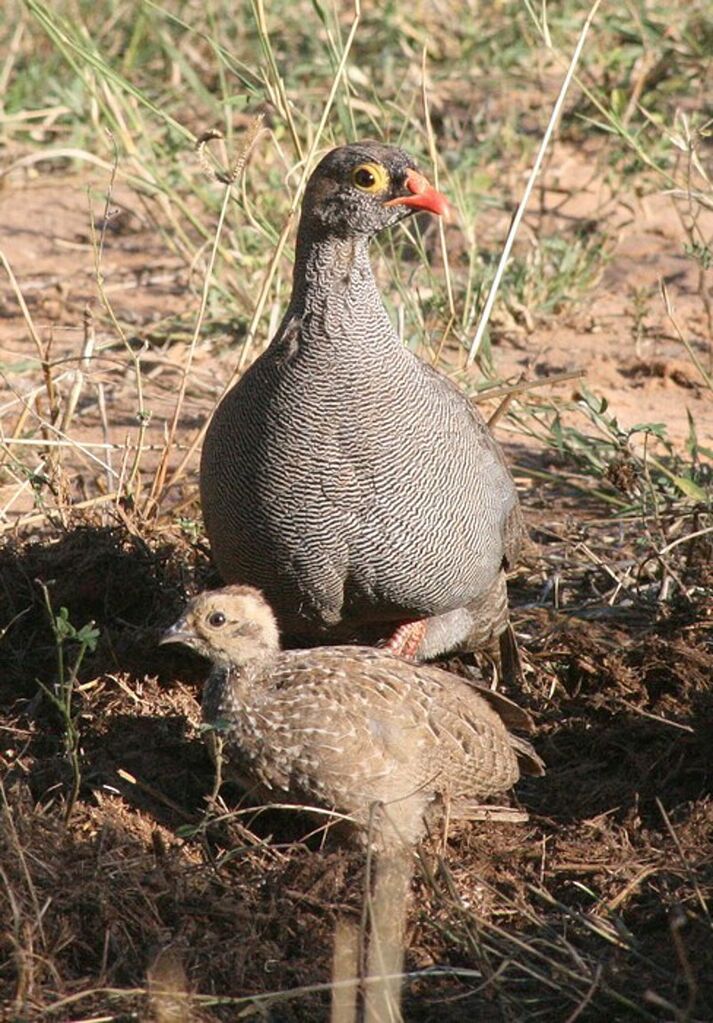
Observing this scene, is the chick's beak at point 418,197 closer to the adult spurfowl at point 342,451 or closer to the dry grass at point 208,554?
the adult spurfowl at point 342,451

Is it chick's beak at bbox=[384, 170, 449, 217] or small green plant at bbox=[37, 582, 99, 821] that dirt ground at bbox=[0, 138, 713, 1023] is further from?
chick's beak at bbox=[384, 170, 449, 217]

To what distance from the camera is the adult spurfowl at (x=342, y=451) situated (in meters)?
5.33

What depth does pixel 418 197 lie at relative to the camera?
540cm

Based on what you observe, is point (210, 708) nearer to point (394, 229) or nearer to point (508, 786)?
point (508, 786)

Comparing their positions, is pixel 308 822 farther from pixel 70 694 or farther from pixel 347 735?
pixel 70 694

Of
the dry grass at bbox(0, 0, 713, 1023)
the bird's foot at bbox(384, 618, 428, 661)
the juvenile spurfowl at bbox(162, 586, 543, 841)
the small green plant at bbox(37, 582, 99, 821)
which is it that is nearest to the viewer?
the dry grass at bbox(0, 0, 713, 1023)

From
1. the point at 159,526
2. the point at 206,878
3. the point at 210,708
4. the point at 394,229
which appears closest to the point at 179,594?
the point at 159,526

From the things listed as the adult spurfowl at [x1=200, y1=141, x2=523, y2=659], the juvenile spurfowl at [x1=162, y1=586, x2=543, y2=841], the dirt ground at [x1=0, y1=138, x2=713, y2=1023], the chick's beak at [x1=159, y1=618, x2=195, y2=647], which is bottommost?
the dirt ground at [x1=0, y1=138, x2=713, y2=1023]

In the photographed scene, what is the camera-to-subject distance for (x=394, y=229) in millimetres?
8523

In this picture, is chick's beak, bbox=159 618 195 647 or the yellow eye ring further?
the yellow eye ring

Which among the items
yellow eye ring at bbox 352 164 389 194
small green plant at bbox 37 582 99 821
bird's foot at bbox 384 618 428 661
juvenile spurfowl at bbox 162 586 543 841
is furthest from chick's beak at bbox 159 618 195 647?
yellow eye ring at bbox 352 164 389 194

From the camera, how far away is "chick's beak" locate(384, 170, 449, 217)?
5398 millimetres

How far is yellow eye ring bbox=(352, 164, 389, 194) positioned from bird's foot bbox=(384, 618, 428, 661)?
1497mm

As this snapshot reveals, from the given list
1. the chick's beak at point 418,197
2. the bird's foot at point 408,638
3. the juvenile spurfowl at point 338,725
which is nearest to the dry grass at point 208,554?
the juvenile spurfowl at point 338,725
